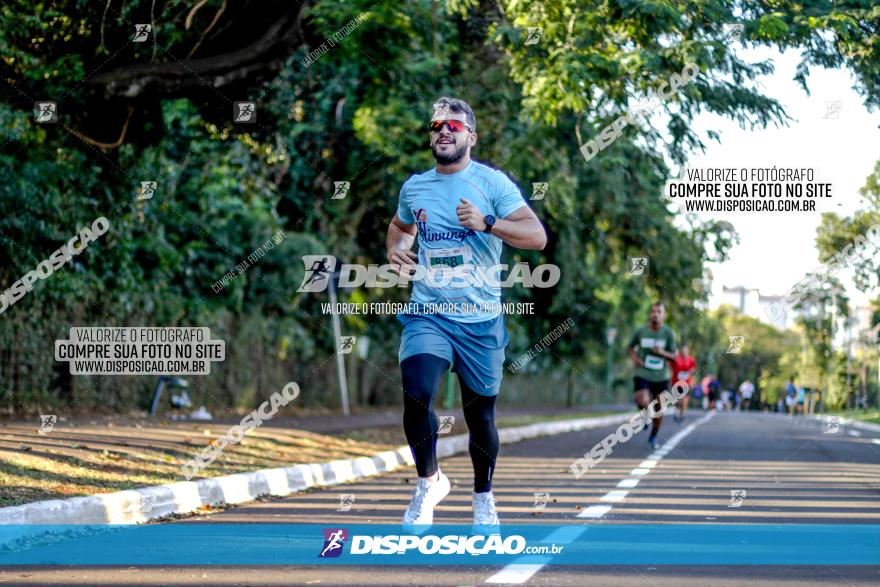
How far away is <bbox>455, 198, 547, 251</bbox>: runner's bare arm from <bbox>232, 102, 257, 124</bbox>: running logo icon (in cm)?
1216

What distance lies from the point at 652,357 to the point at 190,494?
32.9 feet

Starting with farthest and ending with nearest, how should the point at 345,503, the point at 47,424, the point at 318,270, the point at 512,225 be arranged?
the point at 318,270
the point at 47,424
the point at 345,503
the point at 512,225

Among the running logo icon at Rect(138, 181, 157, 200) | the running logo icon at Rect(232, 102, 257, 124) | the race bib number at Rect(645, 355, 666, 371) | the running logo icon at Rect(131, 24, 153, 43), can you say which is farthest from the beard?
the running logo icon at Rect(138, 181, 157, 200)

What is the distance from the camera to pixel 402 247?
7098 mm

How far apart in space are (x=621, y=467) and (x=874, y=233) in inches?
232

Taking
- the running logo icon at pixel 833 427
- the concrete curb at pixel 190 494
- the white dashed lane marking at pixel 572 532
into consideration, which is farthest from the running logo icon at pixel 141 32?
the running logo icon at pixel 833 427

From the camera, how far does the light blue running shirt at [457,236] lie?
6.88 metres

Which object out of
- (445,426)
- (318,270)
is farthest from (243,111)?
(318,270)

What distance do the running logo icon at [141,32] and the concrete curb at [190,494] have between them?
577cm

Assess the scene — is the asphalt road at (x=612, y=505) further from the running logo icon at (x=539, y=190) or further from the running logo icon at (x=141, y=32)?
the running logo icon at (x=141, y=32)

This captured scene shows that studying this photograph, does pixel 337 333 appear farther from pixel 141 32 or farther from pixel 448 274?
pixel 448 274

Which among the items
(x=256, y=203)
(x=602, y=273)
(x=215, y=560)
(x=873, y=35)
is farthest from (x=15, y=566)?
(x=602, y=273)

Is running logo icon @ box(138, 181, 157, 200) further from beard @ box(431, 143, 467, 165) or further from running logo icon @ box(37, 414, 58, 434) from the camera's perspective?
beard @ box(431, 143, 467, 165)

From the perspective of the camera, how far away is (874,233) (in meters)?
19.0
